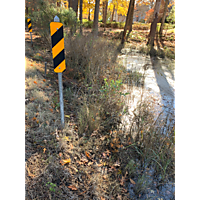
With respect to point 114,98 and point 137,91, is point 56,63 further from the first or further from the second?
point 137,91

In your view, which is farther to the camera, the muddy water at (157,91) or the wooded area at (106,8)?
the wooded area at (106,8)

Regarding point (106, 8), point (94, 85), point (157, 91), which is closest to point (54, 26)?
point (94, 85)

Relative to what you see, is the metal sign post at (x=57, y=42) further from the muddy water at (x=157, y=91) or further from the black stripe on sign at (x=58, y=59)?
the muddy water at (x=157, y=91)

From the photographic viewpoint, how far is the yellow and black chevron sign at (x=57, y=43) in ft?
7.44

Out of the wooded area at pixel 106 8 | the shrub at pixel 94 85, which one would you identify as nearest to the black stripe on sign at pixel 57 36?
the shrub at pixel 94 85

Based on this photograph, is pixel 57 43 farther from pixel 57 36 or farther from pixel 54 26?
pixel 54 26

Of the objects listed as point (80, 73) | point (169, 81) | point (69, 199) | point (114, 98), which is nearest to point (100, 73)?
point (80, 73)

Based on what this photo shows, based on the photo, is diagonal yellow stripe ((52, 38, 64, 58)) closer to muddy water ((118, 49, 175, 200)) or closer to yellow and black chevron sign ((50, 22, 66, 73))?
yellow and black chevron sign ((50, 22, 66, 73))

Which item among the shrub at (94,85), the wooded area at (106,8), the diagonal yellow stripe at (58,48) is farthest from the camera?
the wooded area at (106,8)

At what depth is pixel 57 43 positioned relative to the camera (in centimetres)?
236

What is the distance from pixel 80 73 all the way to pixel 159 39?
14.5 meters

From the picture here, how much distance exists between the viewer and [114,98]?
3.84 meters

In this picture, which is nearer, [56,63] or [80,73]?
[56,63]

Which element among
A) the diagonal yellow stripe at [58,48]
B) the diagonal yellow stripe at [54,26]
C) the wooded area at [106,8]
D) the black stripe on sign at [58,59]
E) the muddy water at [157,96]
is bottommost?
the muddy water at [157,96]
